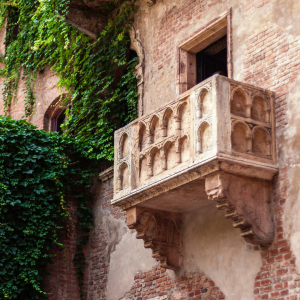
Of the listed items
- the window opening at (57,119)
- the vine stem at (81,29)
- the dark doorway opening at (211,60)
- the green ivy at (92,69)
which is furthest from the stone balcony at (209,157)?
the window opening at (57,119)

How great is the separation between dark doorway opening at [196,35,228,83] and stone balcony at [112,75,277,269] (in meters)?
1.91

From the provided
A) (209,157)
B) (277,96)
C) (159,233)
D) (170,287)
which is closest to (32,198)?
(159,233)

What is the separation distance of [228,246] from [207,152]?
4.75 feet

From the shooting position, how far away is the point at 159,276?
9.19 meters

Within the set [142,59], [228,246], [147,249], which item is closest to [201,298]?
[228,246]

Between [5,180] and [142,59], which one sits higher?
[142,59]

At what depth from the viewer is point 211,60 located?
10250 millimetres

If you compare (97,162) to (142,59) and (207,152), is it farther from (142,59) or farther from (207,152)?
(207,152)

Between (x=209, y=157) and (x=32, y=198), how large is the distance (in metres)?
3.95

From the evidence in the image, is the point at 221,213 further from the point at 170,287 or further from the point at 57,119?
the point at 57,119

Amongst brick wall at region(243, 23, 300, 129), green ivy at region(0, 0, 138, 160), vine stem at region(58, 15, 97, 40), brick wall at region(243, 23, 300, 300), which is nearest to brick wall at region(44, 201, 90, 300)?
green ivy at region(0, 0, 138, 160)

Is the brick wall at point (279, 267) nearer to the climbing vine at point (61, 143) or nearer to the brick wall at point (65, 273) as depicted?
the climbing vine at point (61, 143)

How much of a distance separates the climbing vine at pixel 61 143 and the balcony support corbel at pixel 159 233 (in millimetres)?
2000

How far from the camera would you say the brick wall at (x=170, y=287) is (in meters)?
8.20
